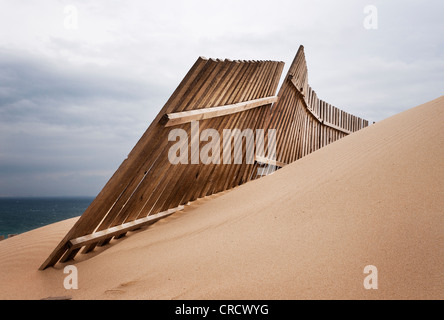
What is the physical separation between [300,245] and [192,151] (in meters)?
2.46

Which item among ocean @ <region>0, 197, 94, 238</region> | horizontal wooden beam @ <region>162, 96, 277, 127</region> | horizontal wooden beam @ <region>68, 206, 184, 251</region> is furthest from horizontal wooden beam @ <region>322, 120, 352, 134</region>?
ocean @ <region>0, 197, 94, 238</region>

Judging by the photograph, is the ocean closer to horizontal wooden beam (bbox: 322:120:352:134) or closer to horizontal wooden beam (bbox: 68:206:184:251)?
horizontal wooden beam (bbox: 322:120:352:134)

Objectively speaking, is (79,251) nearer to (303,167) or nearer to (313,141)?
(303,167)

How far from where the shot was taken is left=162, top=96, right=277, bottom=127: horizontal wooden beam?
3.87m

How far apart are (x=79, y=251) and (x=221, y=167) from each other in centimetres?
259

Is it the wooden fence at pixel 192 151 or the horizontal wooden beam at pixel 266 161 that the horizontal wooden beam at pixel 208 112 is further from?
the horizontal wooden beam at pixel 266 161

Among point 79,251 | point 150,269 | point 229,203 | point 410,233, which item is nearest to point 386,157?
point 410,233

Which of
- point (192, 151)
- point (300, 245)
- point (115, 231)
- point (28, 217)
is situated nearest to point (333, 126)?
point (192, 151)

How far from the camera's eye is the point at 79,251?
12.9 ft

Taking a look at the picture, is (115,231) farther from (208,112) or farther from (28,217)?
(28,217)

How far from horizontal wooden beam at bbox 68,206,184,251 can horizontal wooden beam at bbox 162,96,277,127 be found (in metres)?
1.36

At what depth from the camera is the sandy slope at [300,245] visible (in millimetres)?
2113

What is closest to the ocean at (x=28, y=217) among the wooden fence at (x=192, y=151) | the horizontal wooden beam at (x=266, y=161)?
the horizontal wooden beam at (x=266, y=161)
